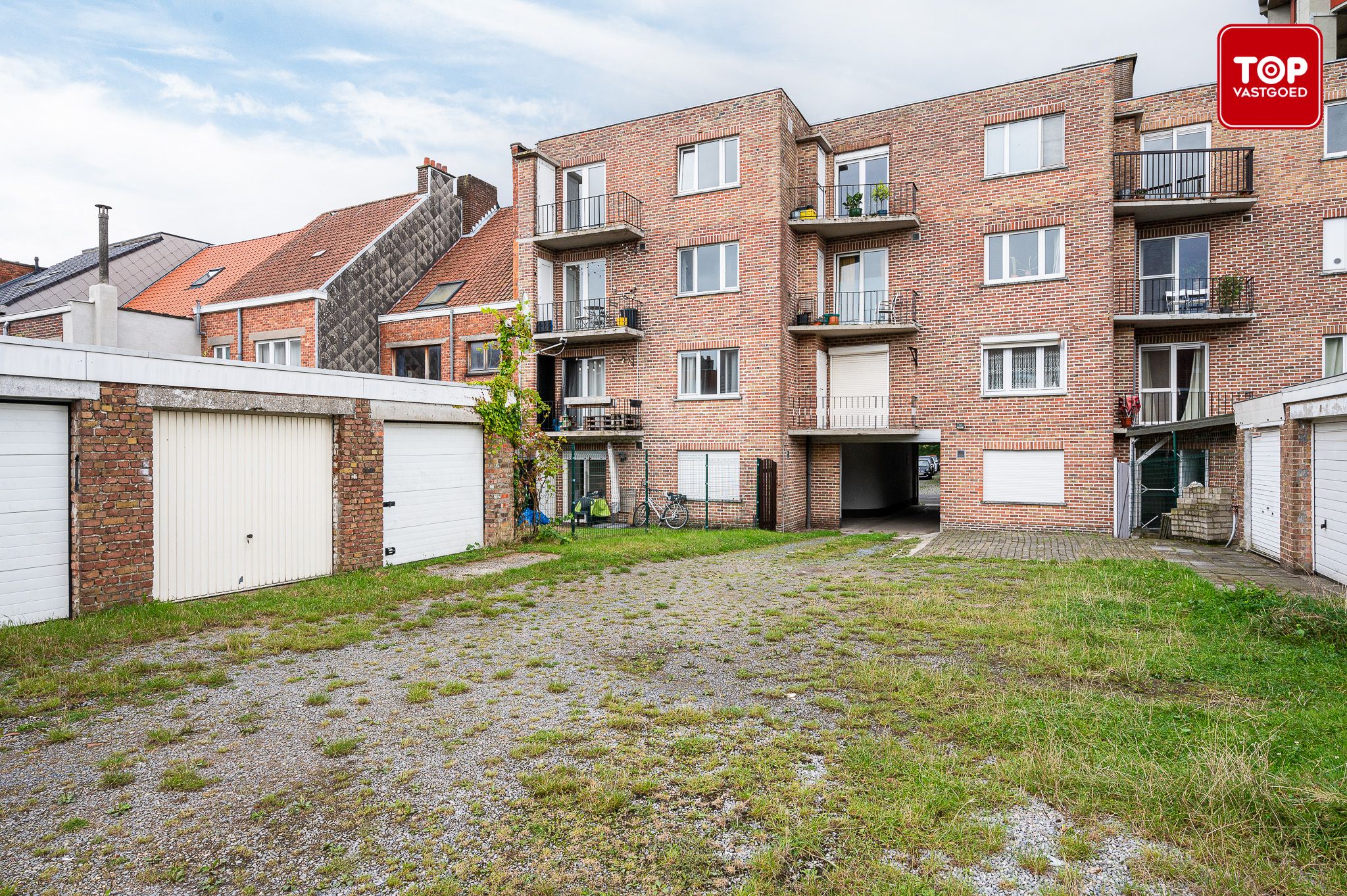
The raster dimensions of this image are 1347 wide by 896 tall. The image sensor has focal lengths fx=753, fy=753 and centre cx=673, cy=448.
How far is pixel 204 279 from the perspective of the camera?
28.5 meters

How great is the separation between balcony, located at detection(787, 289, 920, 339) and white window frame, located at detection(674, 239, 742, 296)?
170cm

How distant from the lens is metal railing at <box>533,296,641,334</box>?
70.9ft

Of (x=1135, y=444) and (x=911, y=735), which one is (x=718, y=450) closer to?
(x=1135, y=444)

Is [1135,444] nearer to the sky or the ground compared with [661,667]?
nearer to the sky

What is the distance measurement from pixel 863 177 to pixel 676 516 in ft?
35.1

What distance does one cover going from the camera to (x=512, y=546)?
14.3 meters

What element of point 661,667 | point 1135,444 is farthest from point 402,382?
point 1135,444

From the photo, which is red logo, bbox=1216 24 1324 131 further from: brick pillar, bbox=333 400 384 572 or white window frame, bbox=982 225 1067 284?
white window frame, bbox=982 225 1067 284

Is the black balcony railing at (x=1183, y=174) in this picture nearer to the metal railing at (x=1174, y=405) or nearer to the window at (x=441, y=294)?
the metal railing at (x=1174, y=405)

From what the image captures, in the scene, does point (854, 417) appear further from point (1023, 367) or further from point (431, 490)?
point (431, 490)

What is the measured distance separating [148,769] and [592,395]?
730 inches

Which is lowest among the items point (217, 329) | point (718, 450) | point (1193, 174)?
point (718, 450)

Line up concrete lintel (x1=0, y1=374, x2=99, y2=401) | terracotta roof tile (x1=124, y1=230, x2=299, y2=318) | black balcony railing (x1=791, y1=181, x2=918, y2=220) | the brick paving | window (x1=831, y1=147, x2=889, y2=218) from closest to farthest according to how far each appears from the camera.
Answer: concrete lintel (x1=0, y1=374, x2=99, y2=401)
the brick paving
black balcony railing (x1=791, y1=181, x2=918, y2=220)
window (x1=831, y1=147, x2=889, y2=218)
terracotta roof tile (x1=124, y1=230, x2=299, y2=318)

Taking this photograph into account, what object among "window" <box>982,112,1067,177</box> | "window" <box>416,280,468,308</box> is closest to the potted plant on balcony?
"window" <box>982,112,1067,177</box>
